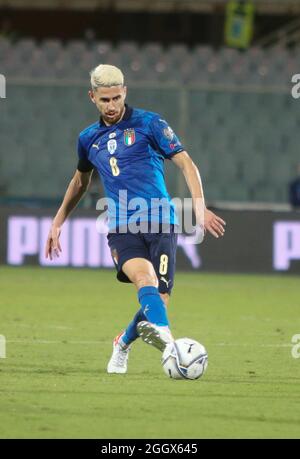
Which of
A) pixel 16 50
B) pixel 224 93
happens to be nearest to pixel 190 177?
pixel 224 93

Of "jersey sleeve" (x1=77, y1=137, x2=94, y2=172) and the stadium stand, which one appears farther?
the stadium stand

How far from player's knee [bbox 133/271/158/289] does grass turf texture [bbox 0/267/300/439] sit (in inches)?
24.5

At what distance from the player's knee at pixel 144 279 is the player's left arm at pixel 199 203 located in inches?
21.2

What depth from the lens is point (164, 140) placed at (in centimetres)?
752

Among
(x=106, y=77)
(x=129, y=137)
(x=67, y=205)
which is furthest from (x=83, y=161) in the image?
(x=106, y=77)

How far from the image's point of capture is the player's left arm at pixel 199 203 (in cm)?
686

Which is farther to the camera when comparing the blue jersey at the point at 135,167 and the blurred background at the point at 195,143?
the blurred background at the point at 195,143

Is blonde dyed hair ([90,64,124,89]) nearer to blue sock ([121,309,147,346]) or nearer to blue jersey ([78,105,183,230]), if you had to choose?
blue jersey ([78,105,183,230])

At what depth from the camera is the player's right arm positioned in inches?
315

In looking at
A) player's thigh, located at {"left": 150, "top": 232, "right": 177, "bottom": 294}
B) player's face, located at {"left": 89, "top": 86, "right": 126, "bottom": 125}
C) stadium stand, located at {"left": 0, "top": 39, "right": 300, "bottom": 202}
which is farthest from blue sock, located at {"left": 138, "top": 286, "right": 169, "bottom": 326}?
stadium stand, located at {"left": 0, "top": 39, "right": 300, "bottom": 202}

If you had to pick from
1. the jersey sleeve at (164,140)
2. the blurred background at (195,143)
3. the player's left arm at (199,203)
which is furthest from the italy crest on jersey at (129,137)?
the blurred background at (195,143)

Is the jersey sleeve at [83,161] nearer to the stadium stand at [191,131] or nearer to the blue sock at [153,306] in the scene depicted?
the blue sock at [153,306]

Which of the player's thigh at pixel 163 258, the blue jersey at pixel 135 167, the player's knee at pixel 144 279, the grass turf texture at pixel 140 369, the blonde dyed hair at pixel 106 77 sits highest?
the blonde dyed hair at pixel 106 77

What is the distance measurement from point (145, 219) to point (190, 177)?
20.7 inches
